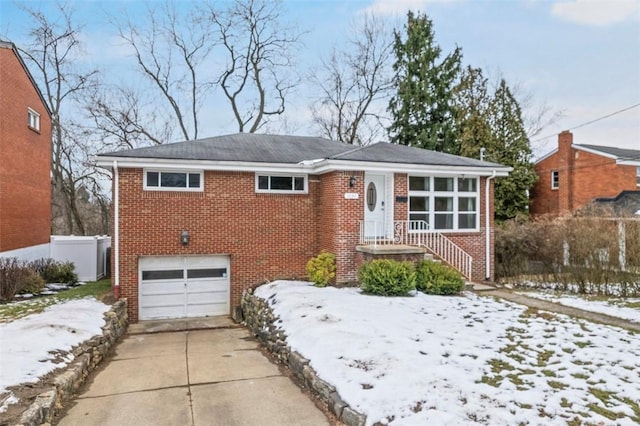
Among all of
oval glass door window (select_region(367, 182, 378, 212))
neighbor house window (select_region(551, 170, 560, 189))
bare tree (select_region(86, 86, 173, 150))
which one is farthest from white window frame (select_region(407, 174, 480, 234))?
bare tree (select_region(86, 86, 173, 150))

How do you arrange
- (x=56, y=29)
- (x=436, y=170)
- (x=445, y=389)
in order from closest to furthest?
(x=445, y=389)
(x=436, y=170)
(x=56, y=29)

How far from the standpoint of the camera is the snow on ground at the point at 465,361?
4191mm

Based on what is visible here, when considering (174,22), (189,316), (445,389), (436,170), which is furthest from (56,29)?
(445,389)

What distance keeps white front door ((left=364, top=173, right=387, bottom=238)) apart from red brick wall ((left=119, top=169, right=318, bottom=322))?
1.69 meters

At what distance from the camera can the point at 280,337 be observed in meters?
7.61

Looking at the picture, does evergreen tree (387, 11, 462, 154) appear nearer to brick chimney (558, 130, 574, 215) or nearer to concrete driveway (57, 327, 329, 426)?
brick chimney (558, 130, 574, 215)

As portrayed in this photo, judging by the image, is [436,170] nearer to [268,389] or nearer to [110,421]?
[268,389]

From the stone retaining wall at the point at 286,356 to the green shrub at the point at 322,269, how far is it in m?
1.54

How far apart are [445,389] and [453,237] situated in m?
8.43

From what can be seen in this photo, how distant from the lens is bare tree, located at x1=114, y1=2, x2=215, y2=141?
2522 cm

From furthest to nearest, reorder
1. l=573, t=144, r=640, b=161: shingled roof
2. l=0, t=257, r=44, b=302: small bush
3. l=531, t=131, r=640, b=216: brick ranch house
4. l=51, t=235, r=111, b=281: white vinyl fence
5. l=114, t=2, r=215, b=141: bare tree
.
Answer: l=114, t=2, r=215, b=141: bare tree, l=531, t=131, r=640, b=216: brick ranch house, l=573, t=144, r=640, b=161: shingled roof, l=51, t=235, r=111, b=281: white vinyl fence, l=0, t=257, r=44, b=302: small bush

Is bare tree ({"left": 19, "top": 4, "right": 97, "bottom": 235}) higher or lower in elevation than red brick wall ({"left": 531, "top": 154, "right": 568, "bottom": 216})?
higher

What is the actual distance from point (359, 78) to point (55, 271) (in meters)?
21.6

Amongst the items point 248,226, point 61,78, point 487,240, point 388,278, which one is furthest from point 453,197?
point 61,78
